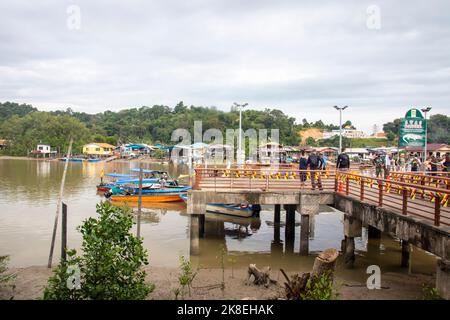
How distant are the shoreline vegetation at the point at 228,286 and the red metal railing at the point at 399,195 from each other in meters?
2.54

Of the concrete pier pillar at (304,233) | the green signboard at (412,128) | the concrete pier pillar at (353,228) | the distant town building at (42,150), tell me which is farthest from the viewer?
the distant town building at (42,150)

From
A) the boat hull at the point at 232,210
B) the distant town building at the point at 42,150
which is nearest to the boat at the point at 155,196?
the boat hull at the point at 232,210

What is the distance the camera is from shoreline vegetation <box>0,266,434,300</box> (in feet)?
38.6

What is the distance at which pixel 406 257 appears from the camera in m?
15.4

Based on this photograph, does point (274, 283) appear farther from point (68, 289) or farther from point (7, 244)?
point (7, 244)

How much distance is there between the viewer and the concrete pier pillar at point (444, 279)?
8.85m

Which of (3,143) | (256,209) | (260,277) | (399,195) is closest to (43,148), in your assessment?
(3,143)

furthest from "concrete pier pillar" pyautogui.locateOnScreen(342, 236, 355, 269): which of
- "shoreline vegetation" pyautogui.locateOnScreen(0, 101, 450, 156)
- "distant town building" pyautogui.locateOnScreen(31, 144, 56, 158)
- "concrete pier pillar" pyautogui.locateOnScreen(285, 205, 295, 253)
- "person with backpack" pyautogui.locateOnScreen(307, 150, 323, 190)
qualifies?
"distant town building" pyautogui.locateOnScreen(31, 144, 56, 158)

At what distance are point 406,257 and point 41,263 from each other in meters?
14.3

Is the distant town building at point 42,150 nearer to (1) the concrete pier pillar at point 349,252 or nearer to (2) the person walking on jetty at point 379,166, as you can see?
(2) the person walking on jetty at point 379,166

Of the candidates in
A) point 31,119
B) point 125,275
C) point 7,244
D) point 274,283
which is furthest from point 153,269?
point 31,119

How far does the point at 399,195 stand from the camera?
14672 mm

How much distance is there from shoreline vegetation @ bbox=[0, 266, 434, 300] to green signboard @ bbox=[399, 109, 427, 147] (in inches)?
285

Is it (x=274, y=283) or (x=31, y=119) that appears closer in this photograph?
(x=274, y=283)
